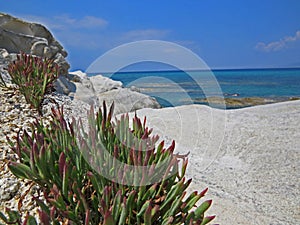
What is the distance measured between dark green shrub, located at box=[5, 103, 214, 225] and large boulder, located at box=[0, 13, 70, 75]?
Result: 859cm

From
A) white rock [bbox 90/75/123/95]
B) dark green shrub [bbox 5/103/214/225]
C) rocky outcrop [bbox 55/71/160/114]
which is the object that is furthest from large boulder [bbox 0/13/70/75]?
dark green shrub [bbox 5/103/214/225]

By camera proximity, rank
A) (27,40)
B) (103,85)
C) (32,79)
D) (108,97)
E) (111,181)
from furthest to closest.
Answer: (103,85)
(108,97)
(27,40)
(32,79)
(111,181)

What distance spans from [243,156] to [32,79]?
375cm

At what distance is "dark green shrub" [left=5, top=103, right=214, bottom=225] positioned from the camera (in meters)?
1.92

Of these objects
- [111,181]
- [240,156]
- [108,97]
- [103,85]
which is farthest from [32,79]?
[103,85]

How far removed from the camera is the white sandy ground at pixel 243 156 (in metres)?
3.60

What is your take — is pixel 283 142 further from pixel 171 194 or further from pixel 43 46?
pixel 43 46

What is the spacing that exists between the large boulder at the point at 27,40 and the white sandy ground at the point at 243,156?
5179mm

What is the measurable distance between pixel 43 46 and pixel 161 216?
34.2ft

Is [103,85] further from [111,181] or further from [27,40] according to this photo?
[111,181]

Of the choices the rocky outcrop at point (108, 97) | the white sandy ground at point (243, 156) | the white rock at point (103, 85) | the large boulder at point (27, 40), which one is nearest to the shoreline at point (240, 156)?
the white sandy ground at point (243, 156)

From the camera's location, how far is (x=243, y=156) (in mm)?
5605

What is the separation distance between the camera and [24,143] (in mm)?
2852

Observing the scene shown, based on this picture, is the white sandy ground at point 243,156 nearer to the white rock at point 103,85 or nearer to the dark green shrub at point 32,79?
the dark green shrub at point 32,79
